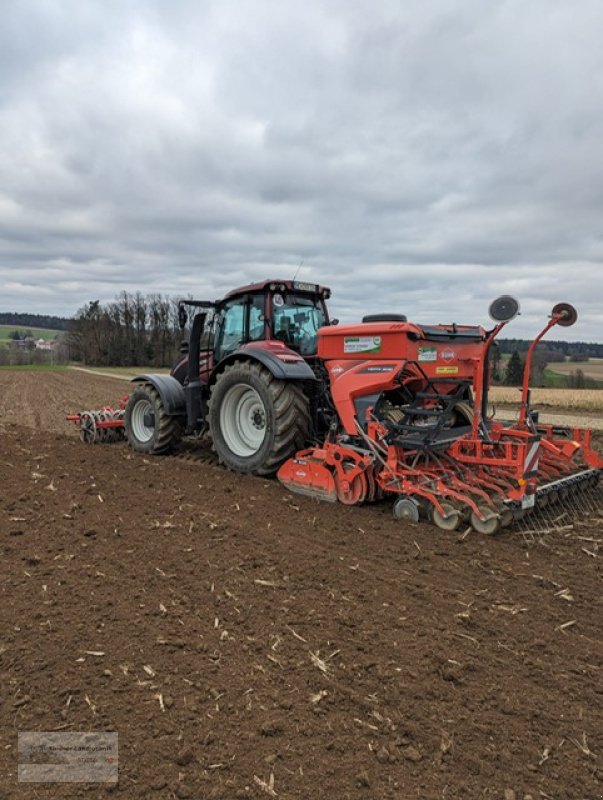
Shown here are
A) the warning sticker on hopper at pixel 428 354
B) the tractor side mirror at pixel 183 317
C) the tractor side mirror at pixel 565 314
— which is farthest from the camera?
the tractor side mirror at pixel 183 317

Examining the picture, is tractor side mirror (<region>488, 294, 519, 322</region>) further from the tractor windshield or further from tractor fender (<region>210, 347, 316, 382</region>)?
the tractor windshield

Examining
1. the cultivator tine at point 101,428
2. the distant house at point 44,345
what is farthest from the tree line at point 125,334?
the cultivator tine at point 101,428

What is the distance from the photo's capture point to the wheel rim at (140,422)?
28.6 feet

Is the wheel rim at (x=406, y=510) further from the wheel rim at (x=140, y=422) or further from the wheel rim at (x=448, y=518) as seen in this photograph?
the wheel rim at (x=140, y=422)

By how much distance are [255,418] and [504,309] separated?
3.23m

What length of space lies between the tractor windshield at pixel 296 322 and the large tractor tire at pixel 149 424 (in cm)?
209

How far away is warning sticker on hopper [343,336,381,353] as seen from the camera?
19.3 feet

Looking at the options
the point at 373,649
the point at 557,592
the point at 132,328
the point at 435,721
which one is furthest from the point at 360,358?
the point at 132,328

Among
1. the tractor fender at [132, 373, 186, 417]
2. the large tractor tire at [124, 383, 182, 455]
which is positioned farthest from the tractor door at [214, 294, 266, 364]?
the large tractor tire at [124, 383, 182, 455]

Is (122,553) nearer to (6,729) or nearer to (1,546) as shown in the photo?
(1,546)

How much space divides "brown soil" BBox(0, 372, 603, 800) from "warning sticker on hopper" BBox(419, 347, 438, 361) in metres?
1.67

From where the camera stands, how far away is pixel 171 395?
26.9 feet

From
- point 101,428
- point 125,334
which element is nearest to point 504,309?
point 101,428

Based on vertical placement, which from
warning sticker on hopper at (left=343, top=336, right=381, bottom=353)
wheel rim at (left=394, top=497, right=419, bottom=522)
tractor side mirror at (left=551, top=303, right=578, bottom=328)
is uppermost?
tractor side mirror at (left=551, top=303, right=578, bottom=328)
